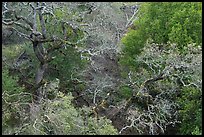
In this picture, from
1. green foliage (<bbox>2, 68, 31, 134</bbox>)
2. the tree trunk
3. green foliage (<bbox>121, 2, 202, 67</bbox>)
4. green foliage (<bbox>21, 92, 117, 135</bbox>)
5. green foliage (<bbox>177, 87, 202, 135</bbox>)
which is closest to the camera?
green foliage (<bbox>21, 92, 117, 135</bbox>)

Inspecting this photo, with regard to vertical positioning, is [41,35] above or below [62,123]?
above

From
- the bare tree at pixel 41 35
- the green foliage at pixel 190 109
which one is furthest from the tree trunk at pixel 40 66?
the green foliage at pixel 190 109

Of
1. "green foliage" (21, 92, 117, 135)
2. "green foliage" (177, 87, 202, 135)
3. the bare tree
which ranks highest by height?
the bare tree

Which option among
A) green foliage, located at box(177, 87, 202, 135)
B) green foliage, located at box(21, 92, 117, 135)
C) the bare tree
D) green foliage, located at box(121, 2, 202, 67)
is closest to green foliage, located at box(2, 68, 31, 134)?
green foliage, located at box(21, 92, 117, 135)

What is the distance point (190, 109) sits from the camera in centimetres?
1326

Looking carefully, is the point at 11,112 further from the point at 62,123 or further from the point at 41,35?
the point at 41,35

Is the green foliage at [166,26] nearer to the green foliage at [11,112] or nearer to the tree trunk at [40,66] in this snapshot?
the tree trunk at [40,66]

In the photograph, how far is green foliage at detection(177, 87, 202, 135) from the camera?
13.1 meters

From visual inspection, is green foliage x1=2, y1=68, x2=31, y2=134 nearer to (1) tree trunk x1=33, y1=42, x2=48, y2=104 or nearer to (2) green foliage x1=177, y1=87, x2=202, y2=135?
(1) tree trunk x1=33, y1=42, x2=48, y2=104

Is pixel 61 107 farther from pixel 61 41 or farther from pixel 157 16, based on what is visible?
pixel 157 16

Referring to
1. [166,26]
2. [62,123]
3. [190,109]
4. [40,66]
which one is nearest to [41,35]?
[40,66]

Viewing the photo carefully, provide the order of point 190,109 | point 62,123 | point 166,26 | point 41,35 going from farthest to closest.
Result: point 166,26 < point 190,109 < point 41,35 < point 62,123

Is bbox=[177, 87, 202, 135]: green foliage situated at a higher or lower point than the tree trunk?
lower

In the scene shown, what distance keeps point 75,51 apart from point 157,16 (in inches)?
132
